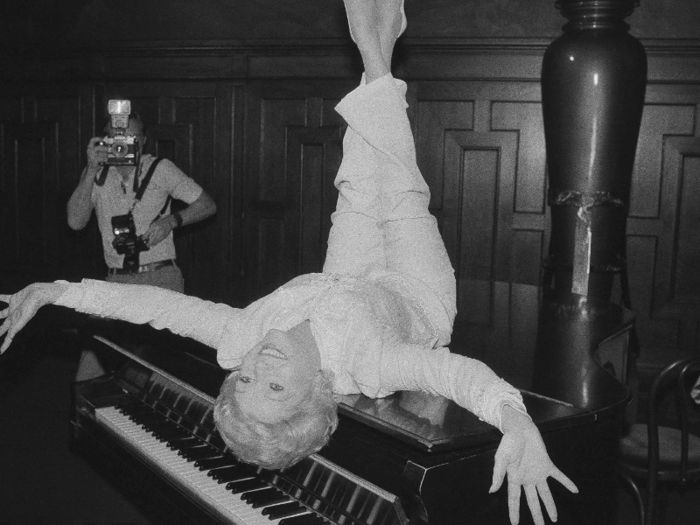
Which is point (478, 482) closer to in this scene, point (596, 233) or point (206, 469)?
point (206, 469)

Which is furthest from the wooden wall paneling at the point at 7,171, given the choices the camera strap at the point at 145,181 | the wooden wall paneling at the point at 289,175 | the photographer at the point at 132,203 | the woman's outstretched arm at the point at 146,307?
the woman's outstretched arm at the point at 146,307

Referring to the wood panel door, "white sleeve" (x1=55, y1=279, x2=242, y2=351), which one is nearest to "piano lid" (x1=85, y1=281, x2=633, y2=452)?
"white sleeve" (x1=55, y1=279, x2=242, y2=351)

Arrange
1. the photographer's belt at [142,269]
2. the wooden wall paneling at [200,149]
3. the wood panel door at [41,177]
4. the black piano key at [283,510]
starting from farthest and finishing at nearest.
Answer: the wood panel door at [41,177] < the wooden wall paneling at [200,149] < the photographer's belt at [142,269] < the black piano key at [283,510]

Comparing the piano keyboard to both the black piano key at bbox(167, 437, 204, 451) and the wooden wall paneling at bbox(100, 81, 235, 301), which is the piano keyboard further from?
the wooden wall paneling at bbox(100, 81, 235, 301)

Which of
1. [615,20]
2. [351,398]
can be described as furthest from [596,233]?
[351,398]

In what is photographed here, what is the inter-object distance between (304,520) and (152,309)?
0.77 meters

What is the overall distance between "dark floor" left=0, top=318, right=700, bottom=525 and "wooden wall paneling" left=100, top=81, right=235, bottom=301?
1099 mm

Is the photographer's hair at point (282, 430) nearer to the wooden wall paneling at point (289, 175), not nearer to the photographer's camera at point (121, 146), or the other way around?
the photographer's camera at point (121, 146)

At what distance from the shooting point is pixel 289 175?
17.6 ft

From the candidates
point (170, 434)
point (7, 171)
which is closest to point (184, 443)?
point (170, 434)

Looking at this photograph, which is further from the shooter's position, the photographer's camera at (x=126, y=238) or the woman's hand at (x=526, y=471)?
the photographer's camera at (x=126, y=238)

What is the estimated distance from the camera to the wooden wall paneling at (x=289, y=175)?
525 cm

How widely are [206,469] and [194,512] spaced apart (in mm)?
154

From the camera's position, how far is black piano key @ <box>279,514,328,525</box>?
5.33 ft
